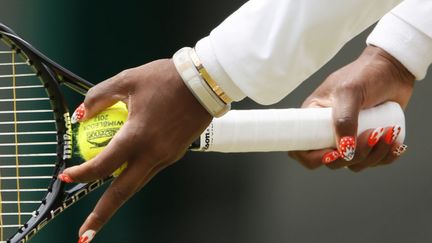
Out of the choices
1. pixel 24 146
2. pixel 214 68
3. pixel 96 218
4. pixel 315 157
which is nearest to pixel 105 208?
pixel 96 218

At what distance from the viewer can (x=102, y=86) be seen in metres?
1.19

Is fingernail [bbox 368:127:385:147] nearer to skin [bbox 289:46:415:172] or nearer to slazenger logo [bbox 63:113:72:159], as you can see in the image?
skin [bbox 289:46:415:172]

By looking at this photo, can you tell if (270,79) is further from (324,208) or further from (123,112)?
(324,208)

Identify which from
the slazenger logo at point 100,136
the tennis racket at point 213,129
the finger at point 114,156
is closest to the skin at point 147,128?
the finger at point 114,156

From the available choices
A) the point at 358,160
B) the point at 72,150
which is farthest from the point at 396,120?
the point at 72,150

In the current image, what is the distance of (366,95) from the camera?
148 centimetres

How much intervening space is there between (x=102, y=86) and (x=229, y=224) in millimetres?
1123

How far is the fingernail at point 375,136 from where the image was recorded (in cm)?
145

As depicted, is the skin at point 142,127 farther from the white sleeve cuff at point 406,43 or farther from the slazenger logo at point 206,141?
the white sleeve cuff at point 406,43

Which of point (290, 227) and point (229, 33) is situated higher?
point (229, 33)

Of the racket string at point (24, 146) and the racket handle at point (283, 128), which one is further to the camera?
the racket string at point (24, 146)

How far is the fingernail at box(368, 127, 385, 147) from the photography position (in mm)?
1454

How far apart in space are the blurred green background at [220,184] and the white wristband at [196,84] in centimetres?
109

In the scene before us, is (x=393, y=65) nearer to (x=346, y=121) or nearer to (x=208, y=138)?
(x=346, y=121)
